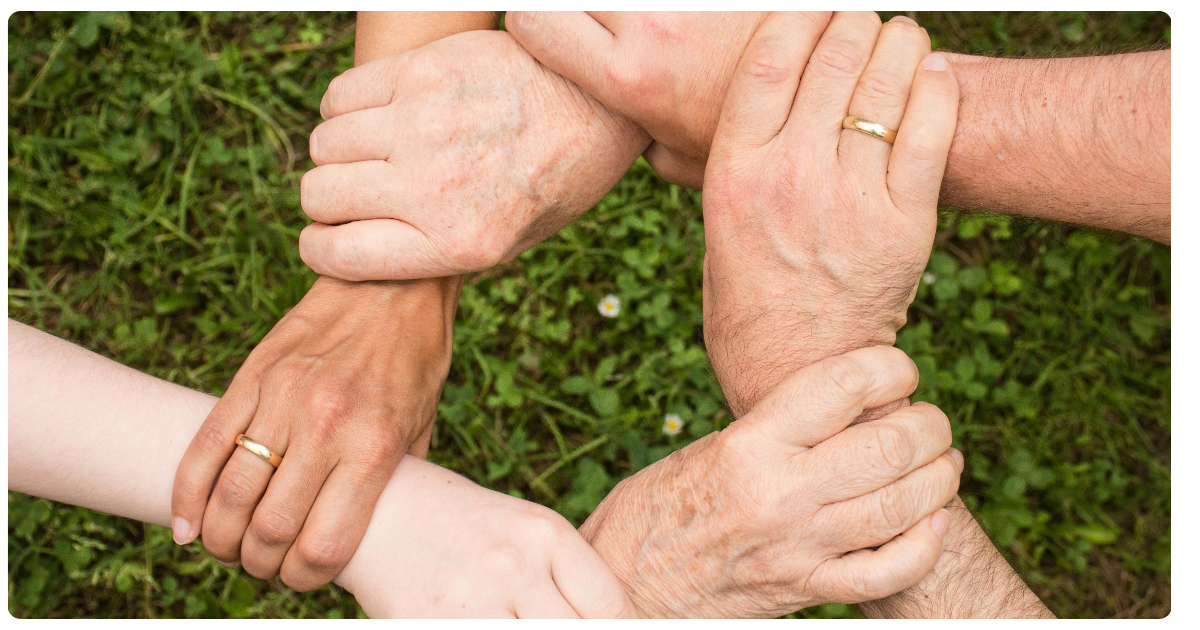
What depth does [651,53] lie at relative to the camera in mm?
1960

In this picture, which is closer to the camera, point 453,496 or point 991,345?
point 453,496

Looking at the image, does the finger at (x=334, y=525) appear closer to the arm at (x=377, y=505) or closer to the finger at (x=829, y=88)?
the arm at (x=377, y=505)

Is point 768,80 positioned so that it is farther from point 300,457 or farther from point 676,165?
point 300,457

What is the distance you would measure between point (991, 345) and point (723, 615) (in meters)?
1.86

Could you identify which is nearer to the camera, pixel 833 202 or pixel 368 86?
pixel 833 202

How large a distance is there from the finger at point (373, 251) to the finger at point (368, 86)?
0.36 metres

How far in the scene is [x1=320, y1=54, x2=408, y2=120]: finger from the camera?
2.13 meters

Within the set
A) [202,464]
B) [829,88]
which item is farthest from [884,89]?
[202,464]

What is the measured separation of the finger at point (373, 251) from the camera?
203cm

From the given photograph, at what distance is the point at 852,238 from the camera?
179 centimetres

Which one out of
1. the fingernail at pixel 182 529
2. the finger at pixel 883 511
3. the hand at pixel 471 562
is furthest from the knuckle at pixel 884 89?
the fingernail at pixel 182 529

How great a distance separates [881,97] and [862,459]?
2.85 feet

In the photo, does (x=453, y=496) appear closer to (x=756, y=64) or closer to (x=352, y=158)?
(x=352, y=158)

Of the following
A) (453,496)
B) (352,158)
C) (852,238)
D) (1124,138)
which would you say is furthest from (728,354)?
(352,158)
